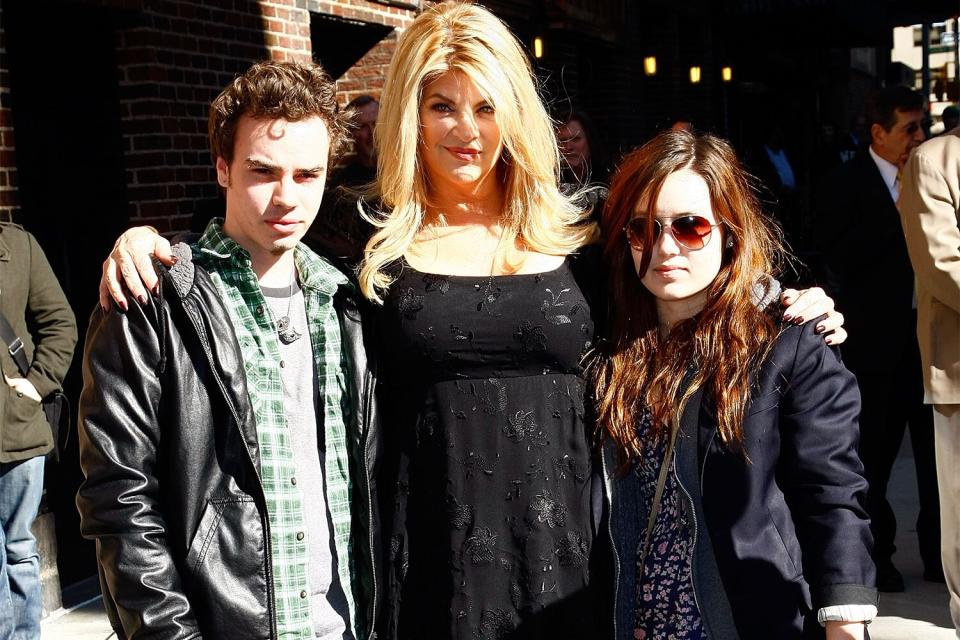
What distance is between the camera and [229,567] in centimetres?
224

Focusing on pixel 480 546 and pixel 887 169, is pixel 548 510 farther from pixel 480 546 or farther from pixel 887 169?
pixel 887 169

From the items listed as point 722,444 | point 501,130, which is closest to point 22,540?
point 501,130

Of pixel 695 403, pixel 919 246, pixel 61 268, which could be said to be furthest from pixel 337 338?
pixel 61 268

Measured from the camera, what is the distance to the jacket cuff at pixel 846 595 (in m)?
2.33

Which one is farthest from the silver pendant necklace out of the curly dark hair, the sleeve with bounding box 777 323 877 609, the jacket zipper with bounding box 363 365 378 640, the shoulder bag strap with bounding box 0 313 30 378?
the shoulder bag strap with bounding box 0 313 30 378

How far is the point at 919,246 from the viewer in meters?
4.17

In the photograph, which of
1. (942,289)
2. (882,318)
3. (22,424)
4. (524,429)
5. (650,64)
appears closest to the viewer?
(524,429)

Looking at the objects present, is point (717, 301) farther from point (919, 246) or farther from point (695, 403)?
point (919, 246)

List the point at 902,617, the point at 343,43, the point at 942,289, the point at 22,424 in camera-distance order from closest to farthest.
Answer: the point at 942,289
the point at 22,424
the point at 902,617
the point at 343,43

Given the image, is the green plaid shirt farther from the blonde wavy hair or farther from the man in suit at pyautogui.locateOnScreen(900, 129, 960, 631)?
the man in suit at pyautogui.locateOnScreen(900, 129, 960, 631)

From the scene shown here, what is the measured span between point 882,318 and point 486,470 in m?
3.52

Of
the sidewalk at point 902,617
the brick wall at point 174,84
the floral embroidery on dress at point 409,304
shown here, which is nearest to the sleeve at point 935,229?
the sidewalk at point 902,617

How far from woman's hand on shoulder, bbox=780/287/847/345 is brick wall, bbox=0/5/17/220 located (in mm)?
3638

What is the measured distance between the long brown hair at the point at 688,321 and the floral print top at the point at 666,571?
0.10 meters
